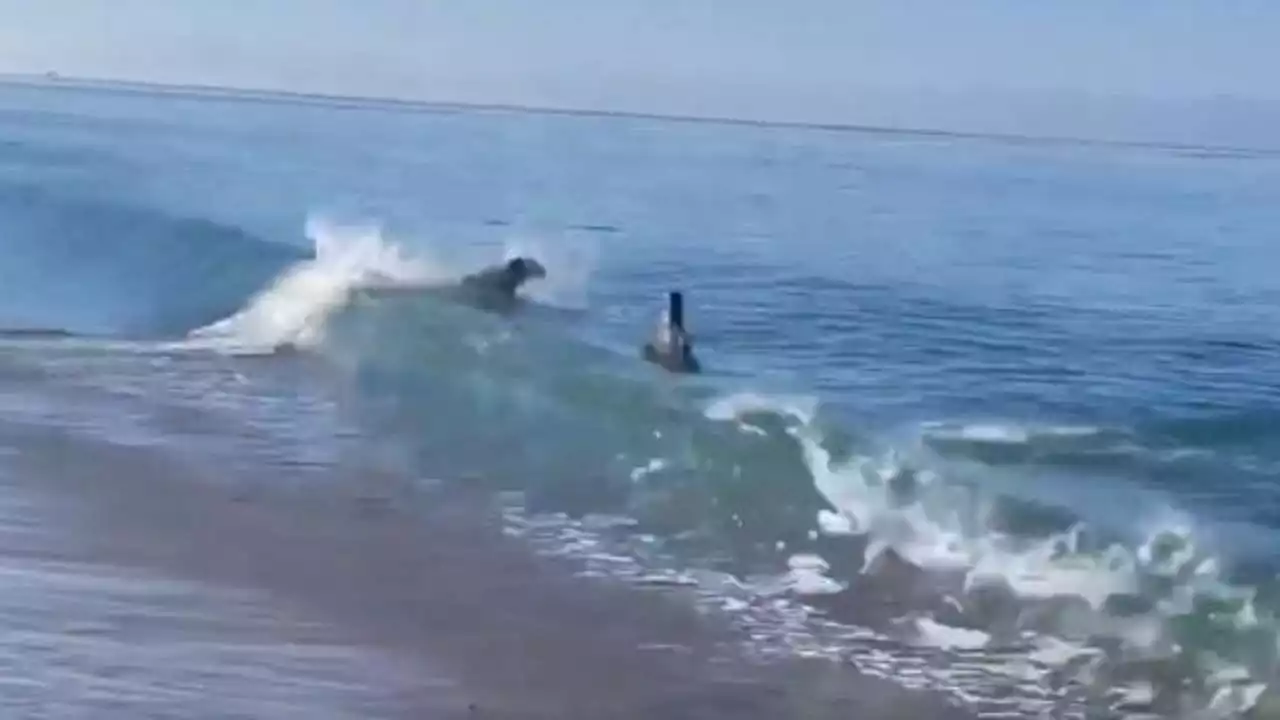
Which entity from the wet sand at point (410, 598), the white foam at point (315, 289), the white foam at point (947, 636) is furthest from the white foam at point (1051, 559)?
the white foam at point (315, 289)

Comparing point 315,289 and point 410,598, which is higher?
point 315,289

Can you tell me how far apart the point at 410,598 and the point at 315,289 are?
12.6 m

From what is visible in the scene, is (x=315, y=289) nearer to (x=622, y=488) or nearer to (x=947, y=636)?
(x=622, y=488)

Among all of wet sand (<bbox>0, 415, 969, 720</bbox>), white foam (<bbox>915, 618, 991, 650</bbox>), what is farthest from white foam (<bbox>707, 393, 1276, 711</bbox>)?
wet sand (<bbox>0, 415, 969, 720</bbox>)

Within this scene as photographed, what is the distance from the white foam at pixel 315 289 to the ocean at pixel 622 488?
94 millimetres

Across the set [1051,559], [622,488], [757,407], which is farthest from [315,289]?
[1051,559]

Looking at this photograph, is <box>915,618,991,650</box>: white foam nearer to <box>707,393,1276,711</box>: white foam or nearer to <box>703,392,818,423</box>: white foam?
<box>707,393,1276,711</box>: white foam

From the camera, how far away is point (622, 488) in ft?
41.3

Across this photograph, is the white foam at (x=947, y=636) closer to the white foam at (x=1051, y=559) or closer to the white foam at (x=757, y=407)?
the white foam at (x=1051, y=559)

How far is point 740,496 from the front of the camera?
1225cm

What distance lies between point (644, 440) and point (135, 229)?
22.1 metres

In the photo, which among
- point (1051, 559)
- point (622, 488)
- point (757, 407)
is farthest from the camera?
point (757, 407)

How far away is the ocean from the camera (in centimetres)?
884

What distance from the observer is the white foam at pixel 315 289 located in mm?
19656
